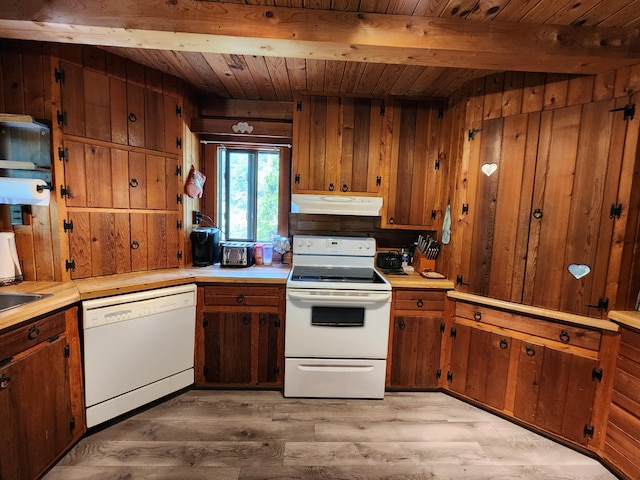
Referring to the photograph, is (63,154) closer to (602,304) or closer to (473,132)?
(473,132)

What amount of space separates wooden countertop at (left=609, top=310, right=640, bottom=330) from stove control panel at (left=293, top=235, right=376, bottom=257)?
63.0 inches

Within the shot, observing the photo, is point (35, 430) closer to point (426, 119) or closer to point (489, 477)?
point (489, 477)

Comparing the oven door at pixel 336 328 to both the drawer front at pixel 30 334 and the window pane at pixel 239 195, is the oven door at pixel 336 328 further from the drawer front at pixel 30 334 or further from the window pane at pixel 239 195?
the drawer front at pixel 30 334

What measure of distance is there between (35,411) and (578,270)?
10.4 ft

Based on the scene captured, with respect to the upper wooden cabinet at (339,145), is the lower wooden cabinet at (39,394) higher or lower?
lower

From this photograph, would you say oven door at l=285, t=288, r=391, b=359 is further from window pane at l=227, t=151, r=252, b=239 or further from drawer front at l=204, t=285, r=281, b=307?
Answer: window pane at l=227, t=151, r=252, b=239

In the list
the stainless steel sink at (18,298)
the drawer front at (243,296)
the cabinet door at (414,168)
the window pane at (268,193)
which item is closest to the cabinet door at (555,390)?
the cabinet door at (414,168)

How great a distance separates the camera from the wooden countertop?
62.4 inches

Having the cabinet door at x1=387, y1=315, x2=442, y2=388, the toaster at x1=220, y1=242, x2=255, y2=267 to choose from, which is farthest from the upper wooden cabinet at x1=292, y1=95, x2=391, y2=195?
the cabinet door at x1=387, y1=315, x2=442, y2=388

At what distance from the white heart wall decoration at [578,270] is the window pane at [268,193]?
234 centimetres

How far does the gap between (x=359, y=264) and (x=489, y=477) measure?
1630 millimetres

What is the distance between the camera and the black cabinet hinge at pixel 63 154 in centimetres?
182

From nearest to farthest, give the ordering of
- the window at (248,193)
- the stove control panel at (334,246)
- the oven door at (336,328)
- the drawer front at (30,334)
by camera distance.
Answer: the drawer front at (30,334) < the oven door at (336,328) < the stove control panel at (334,246) < the window at (248,193)

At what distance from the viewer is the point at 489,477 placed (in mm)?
1636
